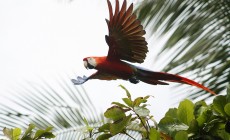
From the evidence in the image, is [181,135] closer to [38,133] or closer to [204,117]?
[204,117]

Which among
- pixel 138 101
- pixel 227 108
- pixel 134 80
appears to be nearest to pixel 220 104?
pixel 227 108

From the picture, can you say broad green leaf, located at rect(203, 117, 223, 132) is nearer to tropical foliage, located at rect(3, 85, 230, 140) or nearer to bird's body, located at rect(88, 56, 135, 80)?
tropical foliage, located at rect(3, 85, 230, 140)

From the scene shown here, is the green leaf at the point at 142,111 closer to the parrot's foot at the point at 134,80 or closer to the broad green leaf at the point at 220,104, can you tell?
the broad green leaf at the point at 220,104

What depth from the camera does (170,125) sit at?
0.53 metres

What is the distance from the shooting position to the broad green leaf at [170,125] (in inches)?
20.6

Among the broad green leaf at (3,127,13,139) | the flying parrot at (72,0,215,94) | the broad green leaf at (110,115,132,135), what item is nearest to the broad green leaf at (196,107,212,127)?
the broad green leaf at (110,115,132,135)

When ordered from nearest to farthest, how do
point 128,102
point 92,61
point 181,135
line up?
1. point 181,135
2. point 128,102
3. point 92,61

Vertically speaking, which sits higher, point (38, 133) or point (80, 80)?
point (80, 80)

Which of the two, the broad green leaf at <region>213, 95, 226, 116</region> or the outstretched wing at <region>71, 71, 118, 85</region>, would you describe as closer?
the broad green leaf at <region>213, 95, 226, 116</region>

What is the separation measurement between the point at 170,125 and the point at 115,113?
0.08 m

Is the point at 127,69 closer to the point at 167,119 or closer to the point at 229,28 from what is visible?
the point at 167,119

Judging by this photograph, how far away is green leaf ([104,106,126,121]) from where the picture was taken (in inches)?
21.8

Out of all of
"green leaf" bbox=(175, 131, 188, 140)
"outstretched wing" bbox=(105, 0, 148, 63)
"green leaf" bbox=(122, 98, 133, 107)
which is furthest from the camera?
"outstretched wing" bbox=(105, 0, 148, 63)

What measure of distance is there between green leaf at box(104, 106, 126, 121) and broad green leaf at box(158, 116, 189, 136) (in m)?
0.06
